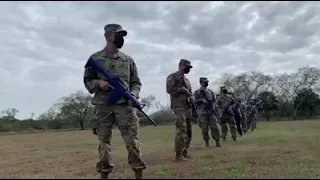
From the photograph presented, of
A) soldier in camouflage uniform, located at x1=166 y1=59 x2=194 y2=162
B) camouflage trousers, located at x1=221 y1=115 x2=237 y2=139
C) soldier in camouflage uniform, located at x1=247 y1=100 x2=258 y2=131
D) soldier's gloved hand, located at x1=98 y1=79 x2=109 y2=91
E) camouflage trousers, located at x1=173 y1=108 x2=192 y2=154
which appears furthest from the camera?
soldier in camouflage uniform, located at x1=247 y1=100 x2=258 y2=131

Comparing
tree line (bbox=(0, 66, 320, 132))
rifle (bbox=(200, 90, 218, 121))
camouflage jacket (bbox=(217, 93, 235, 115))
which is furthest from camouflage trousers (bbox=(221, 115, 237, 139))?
tree line (bbox=(0, 66, 320, 132))

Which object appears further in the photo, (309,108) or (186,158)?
(309,108)

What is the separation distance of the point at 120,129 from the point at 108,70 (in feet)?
2.76

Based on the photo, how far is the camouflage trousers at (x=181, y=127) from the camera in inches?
438

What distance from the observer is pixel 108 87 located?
22.1ft

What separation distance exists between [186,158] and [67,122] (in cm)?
7576

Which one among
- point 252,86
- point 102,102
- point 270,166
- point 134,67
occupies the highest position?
point 252,86

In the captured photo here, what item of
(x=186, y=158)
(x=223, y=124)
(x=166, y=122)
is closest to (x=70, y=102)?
(x=166, y=122)

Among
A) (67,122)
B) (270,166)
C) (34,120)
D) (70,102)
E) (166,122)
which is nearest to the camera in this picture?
(270,166)

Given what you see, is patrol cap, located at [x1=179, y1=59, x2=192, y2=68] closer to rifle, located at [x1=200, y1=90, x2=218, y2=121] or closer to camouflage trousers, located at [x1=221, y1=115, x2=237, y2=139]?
rifle, located at [x1=200, y1=90, x2=218, y2=121]

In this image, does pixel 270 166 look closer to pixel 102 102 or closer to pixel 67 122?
pixel 102 102

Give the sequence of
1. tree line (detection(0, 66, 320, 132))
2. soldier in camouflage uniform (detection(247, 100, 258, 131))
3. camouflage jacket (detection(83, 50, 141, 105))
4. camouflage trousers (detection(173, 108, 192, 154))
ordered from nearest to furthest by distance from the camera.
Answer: camouflage jacket (detection(83, 50, 141, 105)), camouflage trousers (detection(173, 108, 192, 154)), soldier in camouflage uniform (detection(247, 100, 258, 131)), tree line (detection(0, 66, 320, 132))

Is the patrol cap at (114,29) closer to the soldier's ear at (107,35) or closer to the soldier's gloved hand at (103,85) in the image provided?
the soldier's ear at (107,35)

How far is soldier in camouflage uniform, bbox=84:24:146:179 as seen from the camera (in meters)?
6.80
